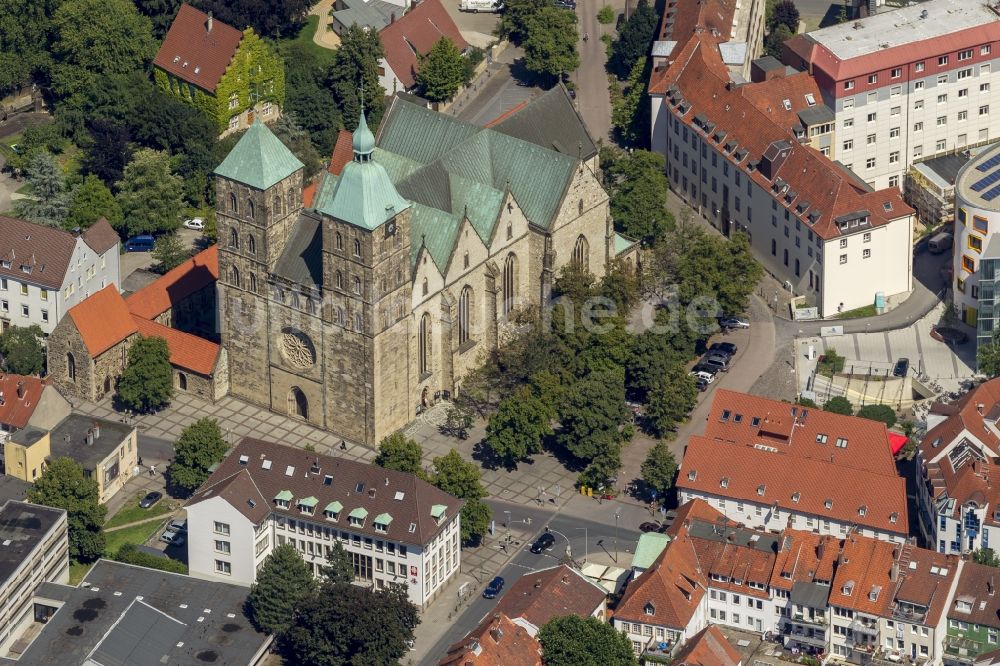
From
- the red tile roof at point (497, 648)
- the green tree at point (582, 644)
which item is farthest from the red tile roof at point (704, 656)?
the red tile roof at point (497, 648)

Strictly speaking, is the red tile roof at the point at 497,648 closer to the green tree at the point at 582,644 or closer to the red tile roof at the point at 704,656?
the green tree at the point at 582,644

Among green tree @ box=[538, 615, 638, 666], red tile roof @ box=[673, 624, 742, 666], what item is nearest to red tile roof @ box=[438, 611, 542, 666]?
green tree @ box=[538, 615, 638, 666]

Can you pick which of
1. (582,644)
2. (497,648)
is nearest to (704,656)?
(582,644)

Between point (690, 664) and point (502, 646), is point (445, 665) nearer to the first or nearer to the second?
point (502, 646)

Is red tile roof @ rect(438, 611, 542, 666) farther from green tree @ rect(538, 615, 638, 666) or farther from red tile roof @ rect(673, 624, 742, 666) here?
red tile roof @ rect(673, 624, 742, 666)

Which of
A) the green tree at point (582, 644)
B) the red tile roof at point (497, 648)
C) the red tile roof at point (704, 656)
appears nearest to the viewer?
the red tile roof at point (497, 648)

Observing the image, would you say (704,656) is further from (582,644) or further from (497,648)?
(497,648)
